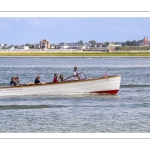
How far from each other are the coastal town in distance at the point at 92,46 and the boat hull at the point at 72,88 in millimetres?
87121

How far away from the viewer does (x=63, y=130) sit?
80.2 ft

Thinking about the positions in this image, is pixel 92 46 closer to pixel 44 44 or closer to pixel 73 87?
pixel 44 44

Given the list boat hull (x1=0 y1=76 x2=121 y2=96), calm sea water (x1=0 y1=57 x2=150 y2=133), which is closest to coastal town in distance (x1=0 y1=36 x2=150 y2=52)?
boat hull (x1=0 y1=76 x2=121 y2=96)

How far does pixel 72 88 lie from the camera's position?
33.8 meters

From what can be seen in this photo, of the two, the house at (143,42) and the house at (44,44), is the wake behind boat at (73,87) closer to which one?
the house at (143,42)

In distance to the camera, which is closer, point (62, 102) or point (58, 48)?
point (62, 102)

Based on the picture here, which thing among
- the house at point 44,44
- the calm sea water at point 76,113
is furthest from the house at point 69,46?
the calm sea water at point 76,113

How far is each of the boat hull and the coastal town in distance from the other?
87121mm

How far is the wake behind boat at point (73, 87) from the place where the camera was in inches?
1313

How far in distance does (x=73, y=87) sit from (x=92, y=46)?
109 meters

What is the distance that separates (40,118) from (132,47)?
354 feet
